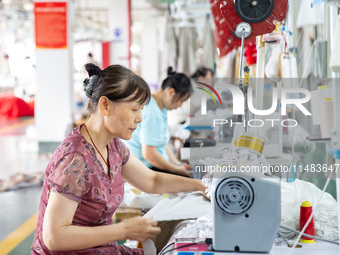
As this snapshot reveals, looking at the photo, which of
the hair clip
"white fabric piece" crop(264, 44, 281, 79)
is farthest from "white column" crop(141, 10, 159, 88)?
the hair clip

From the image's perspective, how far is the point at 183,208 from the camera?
209 centimetres

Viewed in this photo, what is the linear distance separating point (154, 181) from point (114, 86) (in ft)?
1.99

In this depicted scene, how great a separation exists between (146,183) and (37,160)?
18.2 feet

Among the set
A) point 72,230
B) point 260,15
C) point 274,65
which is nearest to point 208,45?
point 274,65

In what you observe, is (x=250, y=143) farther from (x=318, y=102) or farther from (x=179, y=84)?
(x=179, y=84)

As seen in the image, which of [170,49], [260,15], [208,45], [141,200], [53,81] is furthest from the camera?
[170,49]

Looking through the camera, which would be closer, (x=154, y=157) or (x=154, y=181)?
(x=154, y=181)

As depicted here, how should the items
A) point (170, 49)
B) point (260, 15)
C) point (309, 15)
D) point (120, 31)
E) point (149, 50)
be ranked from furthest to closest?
point (149, 50) → point (120, 31) → point (170, 49) → point (309, 15) → point (260, 15)

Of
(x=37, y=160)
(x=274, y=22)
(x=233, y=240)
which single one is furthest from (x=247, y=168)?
(x=37, y=160)

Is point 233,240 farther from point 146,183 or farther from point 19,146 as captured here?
point 19,146

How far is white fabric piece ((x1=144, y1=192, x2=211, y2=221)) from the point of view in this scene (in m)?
2.03

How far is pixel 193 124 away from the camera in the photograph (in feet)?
15.4

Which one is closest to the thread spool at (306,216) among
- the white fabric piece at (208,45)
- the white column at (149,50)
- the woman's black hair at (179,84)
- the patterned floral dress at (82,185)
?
the patterned floral dress at (82,185)

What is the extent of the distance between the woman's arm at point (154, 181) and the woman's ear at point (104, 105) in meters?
0.40
